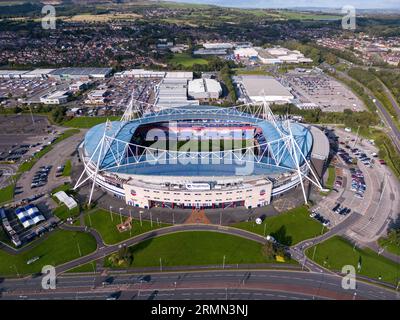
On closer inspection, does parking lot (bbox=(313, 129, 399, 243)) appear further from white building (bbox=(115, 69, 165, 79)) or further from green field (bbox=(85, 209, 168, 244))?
white building (bbox=(115, 69, 165, 79))

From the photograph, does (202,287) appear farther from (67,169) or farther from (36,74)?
(36,74)

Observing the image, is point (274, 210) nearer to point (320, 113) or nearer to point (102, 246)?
point (102, 246)

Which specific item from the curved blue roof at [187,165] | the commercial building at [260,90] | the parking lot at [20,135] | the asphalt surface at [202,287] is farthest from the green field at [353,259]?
the parking lot at [20,135]

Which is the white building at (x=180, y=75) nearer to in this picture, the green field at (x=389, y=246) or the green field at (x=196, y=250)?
the green field at (x=196, y=250)

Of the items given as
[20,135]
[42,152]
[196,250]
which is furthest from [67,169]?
[196,250]

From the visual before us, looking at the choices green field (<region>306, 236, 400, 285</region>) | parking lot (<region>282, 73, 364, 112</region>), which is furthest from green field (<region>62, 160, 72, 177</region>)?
parking lot (<region>282, 73, 364, 112</region>)

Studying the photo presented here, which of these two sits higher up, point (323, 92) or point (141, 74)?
point (141, 74)

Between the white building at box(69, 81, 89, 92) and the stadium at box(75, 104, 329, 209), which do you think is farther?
the white building at box(69, 81, 89, 92)
